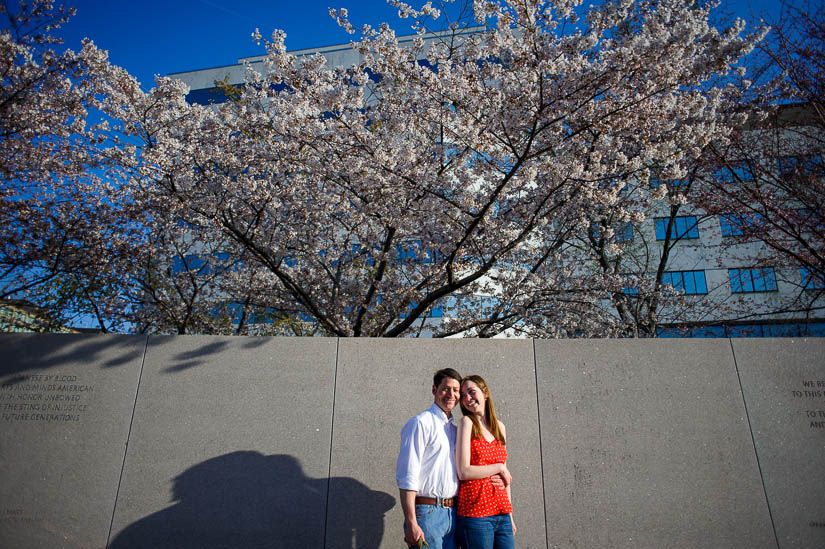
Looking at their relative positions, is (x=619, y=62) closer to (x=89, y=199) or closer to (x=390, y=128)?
(x=390, y=128)

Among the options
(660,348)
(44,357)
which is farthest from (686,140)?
(44,357)

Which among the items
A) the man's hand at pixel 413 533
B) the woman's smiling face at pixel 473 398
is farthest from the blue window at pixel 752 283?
the man's hand at pixel 413 533

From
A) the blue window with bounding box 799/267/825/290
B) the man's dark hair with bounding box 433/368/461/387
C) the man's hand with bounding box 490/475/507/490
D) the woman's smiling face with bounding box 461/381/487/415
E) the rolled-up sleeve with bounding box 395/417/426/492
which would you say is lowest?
the man's hand with bounding box 490/475/507/490

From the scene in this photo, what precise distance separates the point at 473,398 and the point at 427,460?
1.85 feet

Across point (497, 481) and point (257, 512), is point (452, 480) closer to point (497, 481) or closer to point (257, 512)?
point (497, 481)

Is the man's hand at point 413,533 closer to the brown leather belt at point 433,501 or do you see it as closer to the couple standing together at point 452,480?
the couple standing together at point 452,480

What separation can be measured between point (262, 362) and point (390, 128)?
12.8ft

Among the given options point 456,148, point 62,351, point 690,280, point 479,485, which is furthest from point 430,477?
point 690,280

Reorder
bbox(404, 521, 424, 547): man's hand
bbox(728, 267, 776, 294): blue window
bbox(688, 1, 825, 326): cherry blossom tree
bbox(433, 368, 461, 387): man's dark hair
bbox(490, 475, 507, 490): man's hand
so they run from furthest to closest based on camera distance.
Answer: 1. bbox(728, 267, 776, 294): blue window
2. bbox(688, 1, 825, 326): cherry blossom tree
3. bbox(433, 368, 461, 387): man's dark hair
4. bbox(490, 475, 507, 490): man's hand
5. bbox(404, 521, 424, 547): man's hand

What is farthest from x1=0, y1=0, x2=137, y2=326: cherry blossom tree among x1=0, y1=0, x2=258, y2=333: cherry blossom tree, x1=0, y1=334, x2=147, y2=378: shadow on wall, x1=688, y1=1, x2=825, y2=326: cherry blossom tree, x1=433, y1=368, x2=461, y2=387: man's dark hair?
x1=688, y1=1, x2=825, y2=326: cherry blossom tree

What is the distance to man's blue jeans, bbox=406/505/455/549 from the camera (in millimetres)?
3145

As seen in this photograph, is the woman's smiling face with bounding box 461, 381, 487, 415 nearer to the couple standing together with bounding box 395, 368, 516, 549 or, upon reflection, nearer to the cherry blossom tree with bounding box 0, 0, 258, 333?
the couple standing together with bounding box 395, 368, 516, 549

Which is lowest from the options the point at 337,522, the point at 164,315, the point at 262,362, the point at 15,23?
the point at 337,522

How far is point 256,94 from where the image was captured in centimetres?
794
